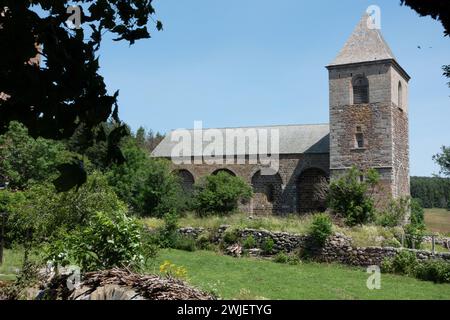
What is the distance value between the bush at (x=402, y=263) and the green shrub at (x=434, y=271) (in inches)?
10.7

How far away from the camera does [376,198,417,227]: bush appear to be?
22.9 m

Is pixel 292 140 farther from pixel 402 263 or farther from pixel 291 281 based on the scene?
pixel 291 281

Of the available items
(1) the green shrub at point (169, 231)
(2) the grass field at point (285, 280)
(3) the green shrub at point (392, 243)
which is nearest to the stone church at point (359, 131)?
(3) the green shrub at point (392, 243)

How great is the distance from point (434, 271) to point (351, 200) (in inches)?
364

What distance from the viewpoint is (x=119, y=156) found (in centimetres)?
312

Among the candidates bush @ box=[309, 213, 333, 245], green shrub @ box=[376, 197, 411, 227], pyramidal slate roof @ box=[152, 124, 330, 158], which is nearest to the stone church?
pyramidal slate roof @ box=[152, 124, 330, 158]

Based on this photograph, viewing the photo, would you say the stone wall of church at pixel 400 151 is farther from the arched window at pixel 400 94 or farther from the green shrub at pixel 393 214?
the green shrub at pixel 393 214

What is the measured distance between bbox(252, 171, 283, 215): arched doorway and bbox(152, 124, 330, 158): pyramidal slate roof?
6.56 ft

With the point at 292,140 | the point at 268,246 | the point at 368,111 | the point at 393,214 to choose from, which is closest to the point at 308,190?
the point at 292,140

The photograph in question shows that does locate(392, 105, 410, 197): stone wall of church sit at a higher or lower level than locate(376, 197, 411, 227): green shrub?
higher

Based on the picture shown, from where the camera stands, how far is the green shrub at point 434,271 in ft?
49.8

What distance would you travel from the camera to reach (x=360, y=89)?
100 feet

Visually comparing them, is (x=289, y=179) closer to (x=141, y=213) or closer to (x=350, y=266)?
(x=141, y=213)

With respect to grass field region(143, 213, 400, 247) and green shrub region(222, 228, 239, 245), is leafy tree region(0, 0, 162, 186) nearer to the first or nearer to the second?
grass field region(143, 213, 400, 247)
